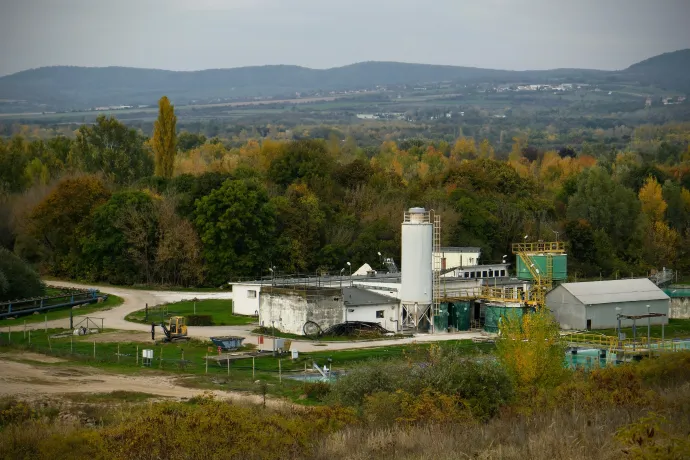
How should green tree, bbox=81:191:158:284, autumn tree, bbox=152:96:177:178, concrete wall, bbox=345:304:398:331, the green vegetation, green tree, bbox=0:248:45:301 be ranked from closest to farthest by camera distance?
concrete wall, bbox=345:304:398:331 → the green vegetation → green tree, bbox=0:248:45:301 → green tree, bbox=81:191:158:284 → autumn tree, bbox=152:96:177:178

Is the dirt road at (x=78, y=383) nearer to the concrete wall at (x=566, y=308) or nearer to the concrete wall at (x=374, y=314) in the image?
the concrete wall at (x=374, y=314)

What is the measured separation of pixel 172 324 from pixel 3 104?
243 ft

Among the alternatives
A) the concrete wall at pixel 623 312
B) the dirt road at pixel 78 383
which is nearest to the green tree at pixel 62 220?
the dirt road at pixel 78 383

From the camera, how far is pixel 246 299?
52.2 meters

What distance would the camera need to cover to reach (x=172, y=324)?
4484cm

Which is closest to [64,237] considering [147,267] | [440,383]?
[147,267]

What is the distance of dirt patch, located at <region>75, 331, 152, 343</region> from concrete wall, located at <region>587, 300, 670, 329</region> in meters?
A: 19.2

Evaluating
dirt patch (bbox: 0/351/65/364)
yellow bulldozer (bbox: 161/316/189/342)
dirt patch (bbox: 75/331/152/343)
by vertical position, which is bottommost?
dirt patch (bbox: 75/331/152/343)

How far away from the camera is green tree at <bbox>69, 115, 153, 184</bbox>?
82.9 metres

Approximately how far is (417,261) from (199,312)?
11.0 meters

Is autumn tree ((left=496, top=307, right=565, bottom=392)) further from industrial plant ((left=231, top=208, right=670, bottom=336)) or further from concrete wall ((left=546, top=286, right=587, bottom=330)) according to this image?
concrete wall ((left=546, top=286, right=587, bottom=330))

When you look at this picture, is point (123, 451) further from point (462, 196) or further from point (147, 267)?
point (462, 196)

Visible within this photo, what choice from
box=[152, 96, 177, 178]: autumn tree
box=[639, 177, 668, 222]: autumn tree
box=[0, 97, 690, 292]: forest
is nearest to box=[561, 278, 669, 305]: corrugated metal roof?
box=[0, 97, 690, 292]: forest

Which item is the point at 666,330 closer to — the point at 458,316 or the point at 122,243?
the point at 458,316
